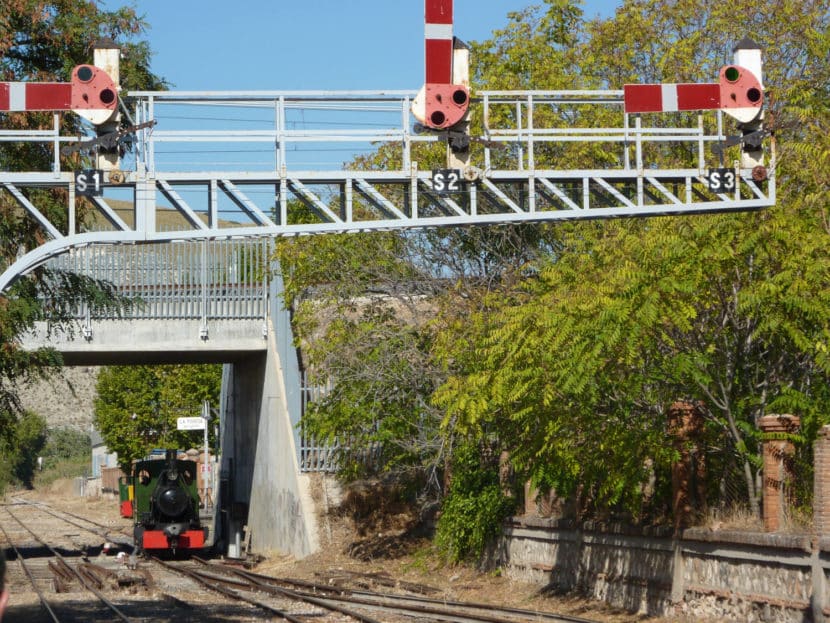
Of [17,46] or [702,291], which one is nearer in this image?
[702,291]

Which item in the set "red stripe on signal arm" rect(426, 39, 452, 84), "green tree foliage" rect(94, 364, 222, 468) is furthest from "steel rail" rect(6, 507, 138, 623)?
"green tree foliage" rect(94, 364, 222, 468)

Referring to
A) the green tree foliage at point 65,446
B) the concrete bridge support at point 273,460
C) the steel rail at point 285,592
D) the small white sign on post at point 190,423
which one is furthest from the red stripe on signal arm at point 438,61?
the green tree foliage at point 65,446

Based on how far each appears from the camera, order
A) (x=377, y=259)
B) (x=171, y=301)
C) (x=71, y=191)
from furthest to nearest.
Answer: (x=171, y=301) < (x=377, y=259) < (x=71, y=191)

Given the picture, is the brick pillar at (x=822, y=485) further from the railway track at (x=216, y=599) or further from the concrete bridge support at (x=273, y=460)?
the concrete bridge support at (x=273, y=460)

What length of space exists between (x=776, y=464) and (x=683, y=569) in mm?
2447

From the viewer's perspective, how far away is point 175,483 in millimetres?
36469

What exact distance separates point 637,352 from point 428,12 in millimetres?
6535

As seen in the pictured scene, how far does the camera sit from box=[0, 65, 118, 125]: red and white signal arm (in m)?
13.5

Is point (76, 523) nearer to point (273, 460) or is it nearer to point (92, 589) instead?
point (273, 460)

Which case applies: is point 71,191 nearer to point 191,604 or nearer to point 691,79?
point 191,604

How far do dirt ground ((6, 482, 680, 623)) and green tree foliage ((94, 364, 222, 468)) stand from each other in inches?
1217

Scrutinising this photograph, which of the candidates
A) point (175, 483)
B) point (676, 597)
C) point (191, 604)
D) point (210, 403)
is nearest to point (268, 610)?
point (191, 604)

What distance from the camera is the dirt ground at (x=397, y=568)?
2195cm

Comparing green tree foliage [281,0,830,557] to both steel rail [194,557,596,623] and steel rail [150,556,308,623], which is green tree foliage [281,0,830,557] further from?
steel rail [150,556,308,623]
